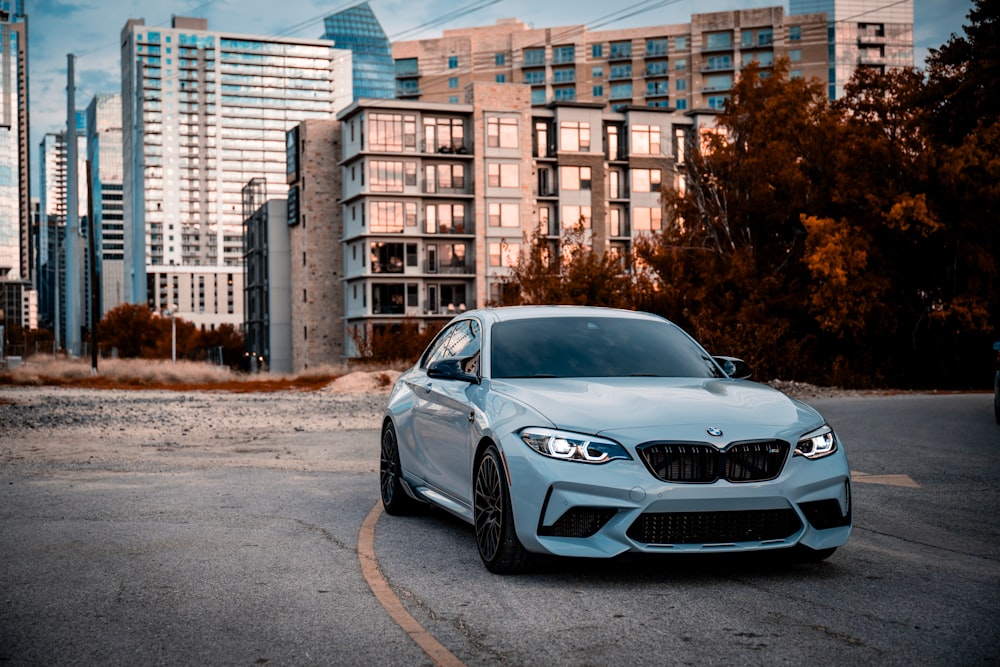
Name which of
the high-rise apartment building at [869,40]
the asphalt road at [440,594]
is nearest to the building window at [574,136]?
the high-rise apartment building at [869,40]

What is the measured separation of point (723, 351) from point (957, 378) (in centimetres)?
979

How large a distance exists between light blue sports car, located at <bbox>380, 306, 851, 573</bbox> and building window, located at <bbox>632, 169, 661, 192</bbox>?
76.9 meters

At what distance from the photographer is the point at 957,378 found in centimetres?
4175

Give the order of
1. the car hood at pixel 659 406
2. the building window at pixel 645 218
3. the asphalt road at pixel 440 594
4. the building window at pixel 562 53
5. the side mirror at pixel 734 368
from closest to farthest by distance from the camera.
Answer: the asphalt road at pixel 440 594, the car hood at pixel 659 406, the side mirror at pixel 734 368, the building window at pixel 645 218, the building window at pixel 562 53

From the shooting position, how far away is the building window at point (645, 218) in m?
83.2

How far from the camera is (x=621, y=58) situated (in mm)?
111250

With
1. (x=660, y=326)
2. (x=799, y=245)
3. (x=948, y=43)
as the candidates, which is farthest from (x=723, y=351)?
(x=660, y=326)

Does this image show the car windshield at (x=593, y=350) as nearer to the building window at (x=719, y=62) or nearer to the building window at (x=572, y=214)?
the building window at (x=572, y=214)

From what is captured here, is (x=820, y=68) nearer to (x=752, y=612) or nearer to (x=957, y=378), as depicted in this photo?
(x=957, y=378)

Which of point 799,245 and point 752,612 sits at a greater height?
point 799,245

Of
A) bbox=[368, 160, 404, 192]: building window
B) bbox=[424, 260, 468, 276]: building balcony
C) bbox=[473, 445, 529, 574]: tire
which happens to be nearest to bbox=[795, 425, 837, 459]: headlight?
bbox=[473, 445, 529, 574]: tire

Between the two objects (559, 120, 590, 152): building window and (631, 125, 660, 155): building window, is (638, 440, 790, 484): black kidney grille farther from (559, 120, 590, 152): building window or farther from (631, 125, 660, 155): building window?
(631, 125, 660, 155): building window

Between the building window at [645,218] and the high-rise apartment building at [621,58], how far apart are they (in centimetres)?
2627

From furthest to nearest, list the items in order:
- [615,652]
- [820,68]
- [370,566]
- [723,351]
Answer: [820,68] < [723,351] < [370,566] < [615,652]
